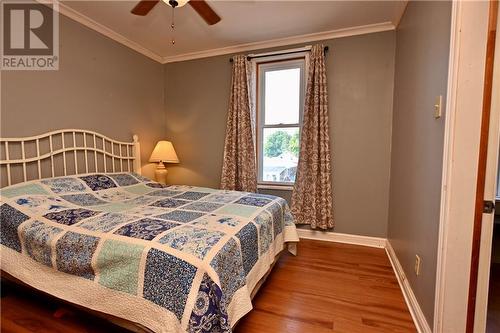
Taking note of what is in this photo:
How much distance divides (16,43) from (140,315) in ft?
8.28

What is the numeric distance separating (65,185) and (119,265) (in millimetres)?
1311

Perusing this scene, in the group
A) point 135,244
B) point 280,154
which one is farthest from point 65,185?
point 280,154

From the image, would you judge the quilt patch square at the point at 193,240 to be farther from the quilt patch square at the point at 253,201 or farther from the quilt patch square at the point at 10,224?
the quilt patch square at the point at 10,224

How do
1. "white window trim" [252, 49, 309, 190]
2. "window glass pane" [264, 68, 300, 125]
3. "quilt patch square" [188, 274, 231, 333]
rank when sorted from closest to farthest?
1. "quilt patch square" [188, 274, 231, 333]
2. "white window trim" [252, 49, 309, 190]
3. "window glass pane" [264, 68, 300, 125]

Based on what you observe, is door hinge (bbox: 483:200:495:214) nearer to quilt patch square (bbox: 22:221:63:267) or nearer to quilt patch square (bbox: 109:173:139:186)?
quilt patch square (bbox: 22:221:63:267)

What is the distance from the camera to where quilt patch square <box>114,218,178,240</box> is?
4.15 ft

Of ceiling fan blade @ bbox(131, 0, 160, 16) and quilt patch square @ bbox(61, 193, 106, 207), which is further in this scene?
quilt patch square @ bbox(61, 193, 106, 207)

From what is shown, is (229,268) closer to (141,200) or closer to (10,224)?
(141,200)

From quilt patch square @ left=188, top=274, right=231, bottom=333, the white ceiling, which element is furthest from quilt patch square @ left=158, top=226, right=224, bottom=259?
the white ceiling

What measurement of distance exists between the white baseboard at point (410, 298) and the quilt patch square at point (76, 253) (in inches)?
74.9

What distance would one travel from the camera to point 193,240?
120cm

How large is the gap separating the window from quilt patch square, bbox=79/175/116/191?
1777 mm

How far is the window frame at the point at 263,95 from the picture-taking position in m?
3.00

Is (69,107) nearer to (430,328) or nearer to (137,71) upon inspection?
(137,71)
